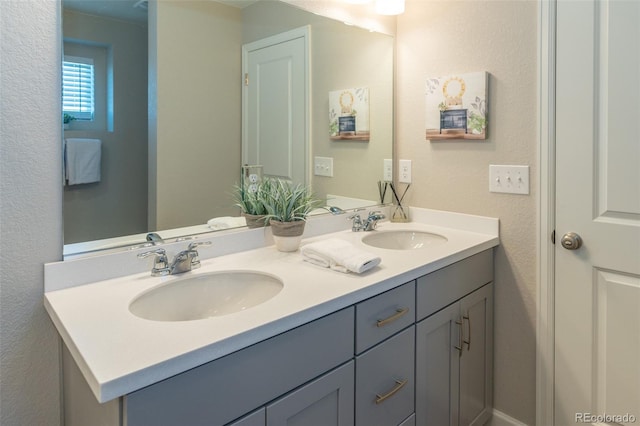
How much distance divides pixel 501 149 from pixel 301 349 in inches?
48.6

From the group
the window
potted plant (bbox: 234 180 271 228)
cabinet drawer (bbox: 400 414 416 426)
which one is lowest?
cabinet drawer (bbox: 400 414 416 426)

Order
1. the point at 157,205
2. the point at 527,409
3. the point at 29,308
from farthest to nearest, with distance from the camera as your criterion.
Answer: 1. the point at 527,409
2. the point at 157,205
3. the point at 29,308

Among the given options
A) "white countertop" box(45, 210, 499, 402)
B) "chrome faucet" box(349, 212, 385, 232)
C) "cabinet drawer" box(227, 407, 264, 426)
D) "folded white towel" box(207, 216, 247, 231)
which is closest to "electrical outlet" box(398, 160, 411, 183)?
"chrome faucet" box(349, 212, 385, 232)

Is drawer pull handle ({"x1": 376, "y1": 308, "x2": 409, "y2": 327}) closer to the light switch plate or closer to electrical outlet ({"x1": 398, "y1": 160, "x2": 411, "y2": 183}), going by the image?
the light switch plate

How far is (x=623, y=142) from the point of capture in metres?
1.40

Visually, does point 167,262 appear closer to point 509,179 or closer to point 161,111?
point 161,111

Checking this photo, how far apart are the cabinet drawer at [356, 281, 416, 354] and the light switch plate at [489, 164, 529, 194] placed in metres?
0.69

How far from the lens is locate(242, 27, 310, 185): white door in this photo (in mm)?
1562

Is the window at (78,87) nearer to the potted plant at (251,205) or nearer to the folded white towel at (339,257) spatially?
the potted plant at (251,205)

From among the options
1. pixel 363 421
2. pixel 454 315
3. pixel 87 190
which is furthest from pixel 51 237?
pixel 454 315

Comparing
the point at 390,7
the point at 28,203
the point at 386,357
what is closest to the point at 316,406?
the point at 386,357

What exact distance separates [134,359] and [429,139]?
1592 mm

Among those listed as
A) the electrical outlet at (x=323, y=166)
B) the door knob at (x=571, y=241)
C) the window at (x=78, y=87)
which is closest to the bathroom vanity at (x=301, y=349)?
the door knob at (x=571, y=241)

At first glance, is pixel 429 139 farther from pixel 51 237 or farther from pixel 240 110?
pixel 51 237
